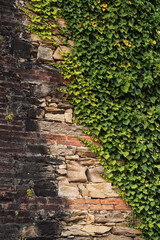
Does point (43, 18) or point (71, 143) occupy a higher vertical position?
point (43, 18)

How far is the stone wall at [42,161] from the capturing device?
3262 mm

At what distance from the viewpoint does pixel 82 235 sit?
11.1ft

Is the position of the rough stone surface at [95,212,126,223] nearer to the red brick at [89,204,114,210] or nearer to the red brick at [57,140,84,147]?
the red brick at [89,204,114,210]

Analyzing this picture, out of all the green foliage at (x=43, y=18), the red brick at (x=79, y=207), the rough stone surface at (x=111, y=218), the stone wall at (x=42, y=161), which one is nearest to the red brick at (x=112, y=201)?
the stone wall at (x=42, y=161)

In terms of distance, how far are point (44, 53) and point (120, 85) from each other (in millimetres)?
1093

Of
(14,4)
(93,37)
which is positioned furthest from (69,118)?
(14,4)

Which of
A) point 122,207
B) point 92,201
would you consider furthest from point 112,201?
point 92,201

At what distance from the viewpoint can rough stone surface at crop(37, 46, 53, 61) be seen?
3.77 m

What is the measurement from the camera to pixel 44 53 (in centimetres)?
379

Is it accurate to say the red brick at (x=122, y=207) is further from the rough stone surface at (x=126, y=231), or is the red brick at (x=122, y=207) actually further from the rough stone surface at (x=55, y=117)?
the rough stone surface at (x=55, y=117)

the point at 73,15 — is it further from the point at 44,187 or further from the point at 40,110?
the point at 44,187

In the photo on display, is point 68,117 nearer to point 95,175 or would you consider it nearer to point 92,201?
point 95,175

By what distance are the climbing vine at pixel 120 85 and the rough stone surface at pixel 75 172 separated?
30 centimetres

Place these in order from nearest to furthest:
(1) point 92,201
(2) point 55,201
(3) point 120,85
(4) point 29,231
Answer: (4) point 29,231
(2) point 55,201
(1) point 92,201
(3) point 120,85
